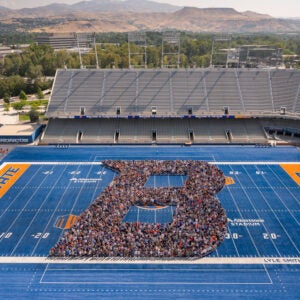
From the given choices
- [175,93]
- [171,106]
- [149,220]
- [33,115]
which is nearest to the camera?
[149,220]

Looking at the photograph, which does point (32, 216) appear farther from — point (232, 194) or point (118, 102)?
point (118, 102)

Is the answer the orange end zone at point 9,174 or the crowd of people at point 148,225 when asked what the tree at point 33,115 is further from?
the crowd of people at point 148,225

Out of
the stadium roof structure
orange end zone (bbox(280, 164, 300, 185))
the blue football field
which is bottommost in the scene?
orange end zone (bbox(280, 164, 300, 185))

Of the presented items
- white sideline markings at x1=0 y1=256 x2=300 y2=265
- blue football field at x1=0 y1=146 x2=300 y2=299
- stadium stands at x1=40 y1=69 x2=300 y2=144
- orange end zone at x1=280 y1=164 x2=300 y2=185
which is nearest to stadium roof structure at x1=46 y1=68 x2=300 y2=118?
stadium stands at x1=40 y1=69 x2=300 y2=144

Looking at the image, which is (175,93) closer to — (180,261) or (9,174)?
(9,174)

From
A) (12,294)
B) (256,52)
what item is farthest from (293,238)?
(256,52)

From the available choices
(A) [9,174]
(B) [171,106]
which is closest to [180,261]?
(A) [9,174]

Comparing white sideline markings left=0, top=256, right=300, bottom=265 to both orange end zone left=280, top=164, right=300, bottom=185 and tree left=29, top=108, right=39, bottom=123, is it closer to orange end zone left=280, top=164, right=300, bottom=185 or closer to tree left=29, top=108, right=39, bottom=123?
orange end zone left=280, top=164, right=300, bottom=185
